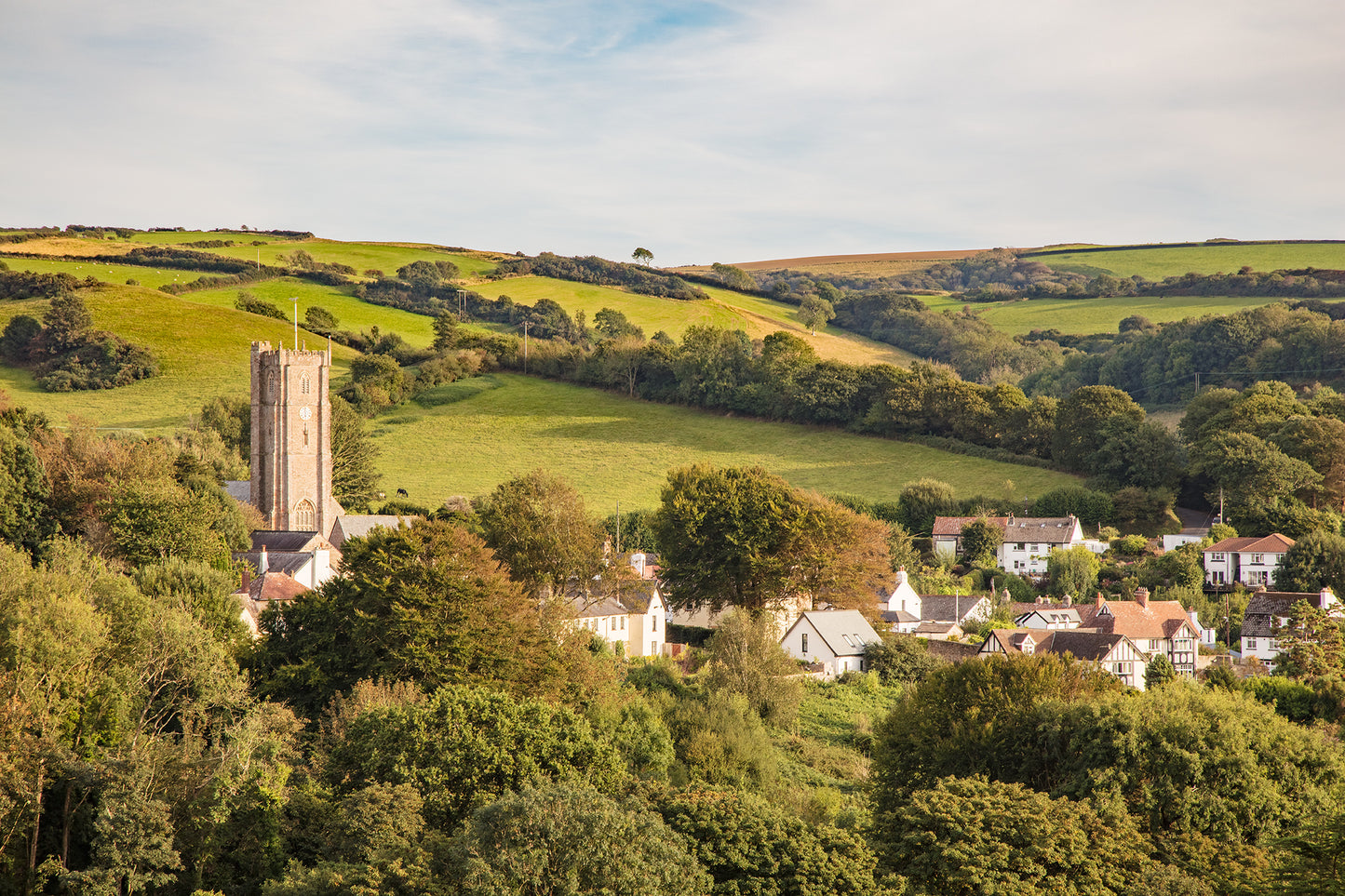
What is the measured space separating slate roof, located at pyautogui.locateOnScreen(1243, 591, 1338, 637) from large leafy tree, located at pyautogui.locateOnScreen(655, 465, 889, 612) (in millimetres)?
17819

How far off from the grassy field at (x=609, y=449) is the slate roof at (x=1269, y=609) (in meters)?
21.8

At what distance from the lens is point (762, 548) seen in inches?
2302

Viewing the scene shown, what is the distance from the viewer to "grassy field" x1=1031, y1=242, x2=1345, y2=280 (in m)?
147

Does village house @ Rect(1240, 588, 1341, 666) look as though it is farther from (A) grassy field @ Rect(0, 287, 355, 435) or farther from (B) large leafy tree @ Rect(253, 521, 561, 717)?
(A) grassy field @ Rect(0, 287, 355, 435)

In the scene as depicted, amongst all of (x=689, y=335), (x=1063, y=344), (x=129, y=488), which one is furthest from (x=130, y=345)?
(x=1063, y=344)

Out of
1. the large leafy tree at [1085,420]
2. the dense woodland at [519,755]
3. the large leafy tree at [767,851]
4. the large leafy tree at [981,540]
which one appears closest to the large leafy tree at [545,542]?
the dense woodland at [519,755]

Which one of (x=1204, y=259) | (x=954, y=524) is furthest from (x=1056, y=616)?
(x=1204, y=259)

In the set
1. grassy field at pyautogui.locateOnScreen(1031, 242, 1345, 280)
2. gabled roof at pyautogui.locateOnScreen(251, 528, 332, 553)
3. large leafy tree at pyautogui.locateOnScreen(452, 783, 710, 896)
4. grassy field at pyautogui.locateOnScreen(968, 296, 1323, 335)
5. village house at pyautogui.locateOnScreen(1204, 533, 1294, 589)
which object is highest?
grassy field at pyautogui.locateOnScreen(1031, 242, 1345, 280)

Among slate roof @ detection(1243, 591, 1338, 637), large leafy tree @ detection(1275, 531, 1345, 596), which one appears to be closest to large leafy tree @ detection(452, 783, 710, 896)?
slate roof @ detection(1243, 591, 1338, 637)

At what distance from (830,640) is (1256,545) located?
96.7 ft

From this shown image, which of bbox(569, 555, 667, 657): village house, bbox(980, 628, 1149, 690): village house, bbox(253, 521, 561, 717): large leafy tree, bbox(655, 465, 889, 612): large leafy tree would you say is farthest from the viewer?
bbox(655, 465, 889, 612): large leafy tree

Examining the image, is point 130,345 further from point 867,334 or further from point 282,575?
point 867,334

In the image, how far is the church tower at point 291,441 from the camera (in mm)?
69438

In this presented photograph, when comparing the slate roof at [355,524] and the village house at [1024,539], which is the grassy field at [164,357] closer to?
the slate roof at [355,524]
